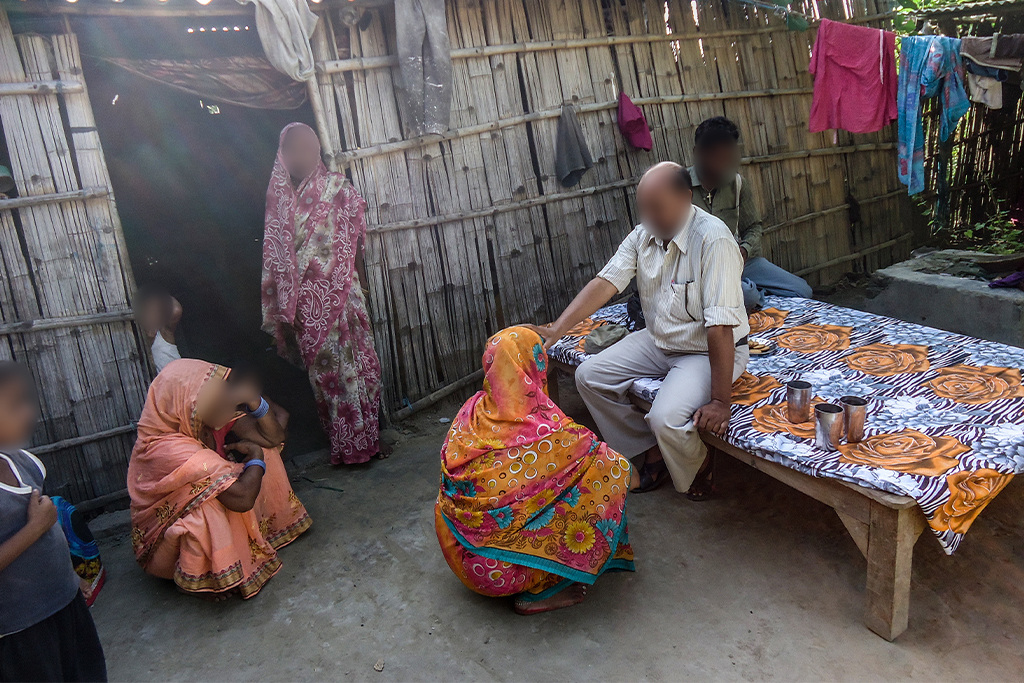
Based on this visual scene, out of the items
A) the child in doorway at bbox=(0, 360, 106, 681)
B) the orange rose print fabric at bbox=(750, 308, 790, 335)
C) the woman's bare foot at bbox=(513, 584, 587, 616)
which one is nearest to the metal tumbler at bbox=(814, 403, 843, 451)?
the woman's bare foot at bbox=(513, 584, 587, 616)

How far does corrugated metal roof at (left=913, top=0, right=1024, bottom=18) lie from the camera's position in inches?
240

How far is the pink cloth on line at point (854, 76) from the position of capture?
5414mm

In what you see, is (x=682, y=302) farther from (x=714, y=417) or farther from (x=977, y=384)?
(x=977, y=384)

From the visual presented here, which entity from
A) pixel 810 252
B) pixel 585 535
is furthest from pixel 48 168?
pixel 810 252

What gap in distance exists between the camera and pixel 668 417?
3.15 meters

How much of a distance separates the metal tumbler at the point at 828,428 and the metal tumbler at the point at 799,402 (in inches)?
7.2

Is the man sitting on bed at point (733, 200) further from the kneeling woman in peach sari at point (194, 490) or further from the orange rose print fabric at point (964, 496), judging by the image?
the kneeling woman in peach sari at point (194, 490)

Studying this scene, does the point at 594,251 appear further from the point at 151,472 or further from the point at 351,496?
the point at 151,472

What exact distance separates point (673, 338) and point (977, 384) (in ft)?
4.38

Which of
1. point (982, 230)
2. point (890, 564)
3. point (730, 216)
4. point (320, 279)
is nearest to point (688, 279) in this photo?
point (890, 564)

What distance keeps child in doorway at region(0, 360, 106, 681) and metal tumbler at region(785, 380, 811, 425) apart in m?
2.72

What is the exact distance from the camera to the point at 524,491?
8.30ft

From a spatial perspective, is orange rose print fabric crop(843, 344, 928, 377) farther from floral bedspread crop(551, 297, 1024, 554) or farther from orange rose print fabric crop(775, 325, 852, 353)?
orange rose print fabric crop(775, 325, 852, 353)

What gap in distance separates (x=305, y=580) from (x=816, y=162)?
20.1 ft
